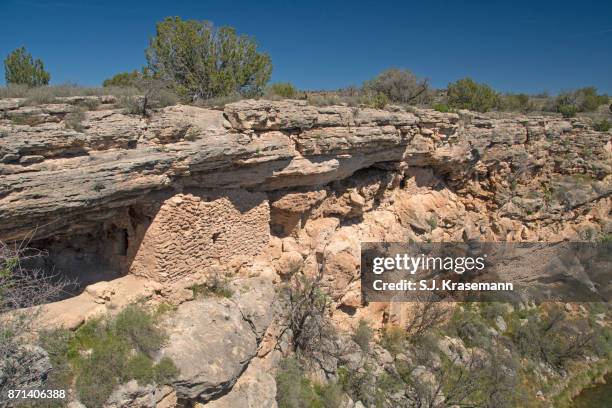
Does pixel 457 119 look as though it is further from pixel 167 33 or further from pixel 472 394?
pixel 167 33

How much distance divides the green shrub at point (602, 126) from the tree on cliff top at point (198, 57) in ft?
48.2

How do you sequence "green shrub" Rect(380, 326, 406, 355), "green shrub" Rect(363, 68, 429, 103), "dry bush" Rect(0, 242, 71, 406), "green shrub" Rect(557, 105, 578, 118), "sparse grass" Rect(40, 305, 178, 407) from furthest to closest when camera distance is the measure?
"green shrub" Rect(557, 105, 578, 118), "green shrub" Rect(363, 68, 429, 103), "green shrub" Rect(380, 326, 406, 355), "sparse grass" Rect(40, 305, 178, 407), "dry bush" Rect(0, 242, 71, 406)

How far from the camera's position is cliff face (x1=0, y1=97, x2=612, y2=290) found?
17.0 feet

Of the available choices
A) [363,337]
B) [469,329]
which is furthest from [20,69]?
[469,329]

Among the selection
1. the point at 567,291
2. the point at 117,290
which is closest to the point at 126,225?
the point at 117,290

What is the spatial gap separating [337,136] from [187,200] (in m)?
3.70

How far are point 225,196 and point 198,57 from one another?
14.4 ft

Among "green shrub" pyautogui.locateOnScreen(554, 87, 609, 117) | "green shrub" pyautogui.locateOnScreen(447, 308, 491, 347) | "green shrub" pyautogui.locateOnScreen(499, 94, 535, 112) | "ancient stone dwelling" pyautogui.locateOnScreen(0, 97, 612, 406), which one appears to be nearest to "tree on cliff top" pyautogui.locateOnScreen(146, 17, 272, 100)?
"ancient stone dwelling" pyautogui.locateOnScreen(0, 97, 612, 406)

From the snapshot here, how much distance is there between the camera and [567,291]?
47.5ft

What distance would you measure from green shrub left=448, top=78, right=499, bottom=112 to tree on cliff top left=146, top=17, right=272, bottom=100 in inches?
428

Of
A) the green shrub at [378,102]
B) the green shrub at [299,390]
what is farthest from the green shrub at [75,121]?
the green shrub at [378,102]

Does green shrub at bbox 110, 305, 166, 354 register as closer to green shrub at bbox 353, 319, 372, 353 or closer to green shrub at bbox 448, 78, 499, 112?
green shrub at bbox 353, 319, 372, 353

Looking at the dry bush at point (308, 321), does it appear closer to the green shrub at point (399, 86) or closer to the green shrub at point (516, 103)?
the green shrub at point (399, 86)

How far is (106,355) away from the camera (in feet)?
16.6
